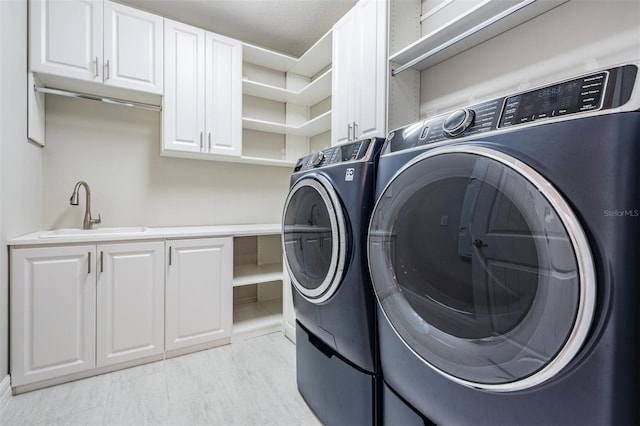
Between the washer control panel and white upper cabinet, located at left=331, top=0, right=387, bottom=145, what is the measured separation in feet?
1.81

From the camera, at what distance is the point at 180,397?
1.58 meters

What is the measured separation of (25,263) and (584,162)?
235 cm

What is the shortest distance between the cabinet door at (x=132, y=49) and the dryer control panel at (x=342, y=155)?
1.45m

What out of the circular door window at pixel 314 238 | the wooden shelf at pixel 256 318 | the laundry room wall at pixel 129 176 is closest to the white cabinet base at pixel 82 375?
the wooden shelf at pixel 256 318

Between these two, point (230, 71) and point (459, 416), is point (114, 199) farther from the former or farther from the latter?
point (459, 416)

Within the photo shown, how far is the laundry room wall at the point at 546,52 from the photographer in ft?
3.53

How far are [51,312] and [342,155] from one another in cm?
185

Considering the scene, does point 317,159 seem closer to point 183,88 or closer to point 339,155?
point 339,155

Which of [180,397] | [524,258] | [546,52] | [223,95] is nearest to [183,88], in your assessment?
[223,95]

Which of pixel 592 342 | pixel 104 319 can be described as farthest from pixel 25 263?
pixel 592 342

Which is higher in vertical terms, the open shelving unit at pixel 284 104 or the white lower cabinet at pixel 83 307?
the open shelving unit at pixel 284 104

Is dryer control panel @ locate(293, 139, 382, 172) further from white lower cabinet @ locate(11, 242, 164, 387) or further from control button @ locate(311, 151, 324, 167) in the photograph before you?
white lower cabinet @ locate(11, 242, 164, 387)

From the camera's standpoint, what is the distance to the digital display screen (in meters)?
0.56

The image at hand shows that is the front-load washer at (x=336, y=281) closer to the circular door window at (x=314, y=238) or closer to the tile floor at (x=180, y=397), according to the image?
the circular door window at (x=314, y=238)
